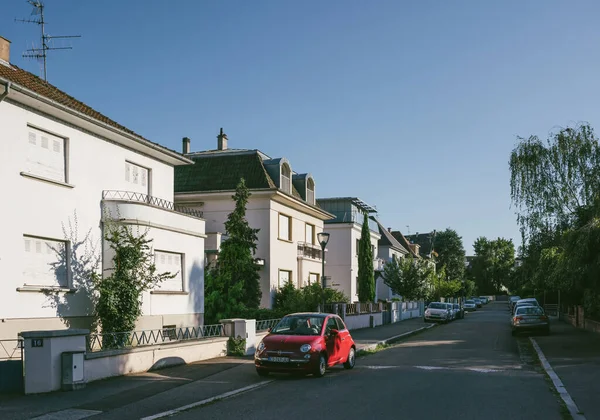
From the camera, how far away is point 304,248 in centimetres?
3784

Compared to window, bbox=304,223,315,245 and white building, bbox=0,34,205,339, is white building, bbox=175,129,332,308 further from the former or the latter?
white building, bbox=0,34,205,339

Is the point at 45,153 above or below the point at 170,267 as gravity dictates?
above

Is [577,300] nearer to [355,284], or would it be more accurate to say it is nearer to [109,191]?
[355,284]

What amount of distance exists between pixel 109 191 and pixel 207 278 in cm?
1028

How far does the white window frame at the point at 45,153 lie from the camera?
649 inches

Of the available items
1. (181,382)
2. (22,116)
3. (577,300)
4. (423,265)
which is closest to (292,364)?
(181,382)

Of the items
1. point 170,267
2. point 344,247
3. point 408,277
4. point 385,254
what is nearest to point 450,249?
point 385,254

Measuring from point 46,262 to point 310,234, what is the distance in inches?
956

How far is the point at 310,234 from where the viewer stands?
40.1 metres

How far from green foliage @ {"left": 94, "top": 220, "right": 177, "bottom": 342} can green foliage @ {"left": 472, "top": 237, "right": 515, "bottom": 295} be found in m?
128

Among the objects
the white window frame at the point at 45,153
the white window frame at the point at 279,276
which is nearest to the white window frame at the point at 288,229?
the white window frame at the point at 279,276

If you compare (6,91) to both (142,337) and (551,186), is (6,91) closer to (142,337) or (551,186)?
(142,337)

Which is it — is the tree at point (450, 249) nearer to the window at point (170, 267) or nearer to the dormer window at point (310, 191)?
the dormer window at point (310, 191)

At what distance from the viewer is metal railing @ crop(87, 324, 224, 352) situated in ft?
51.0
